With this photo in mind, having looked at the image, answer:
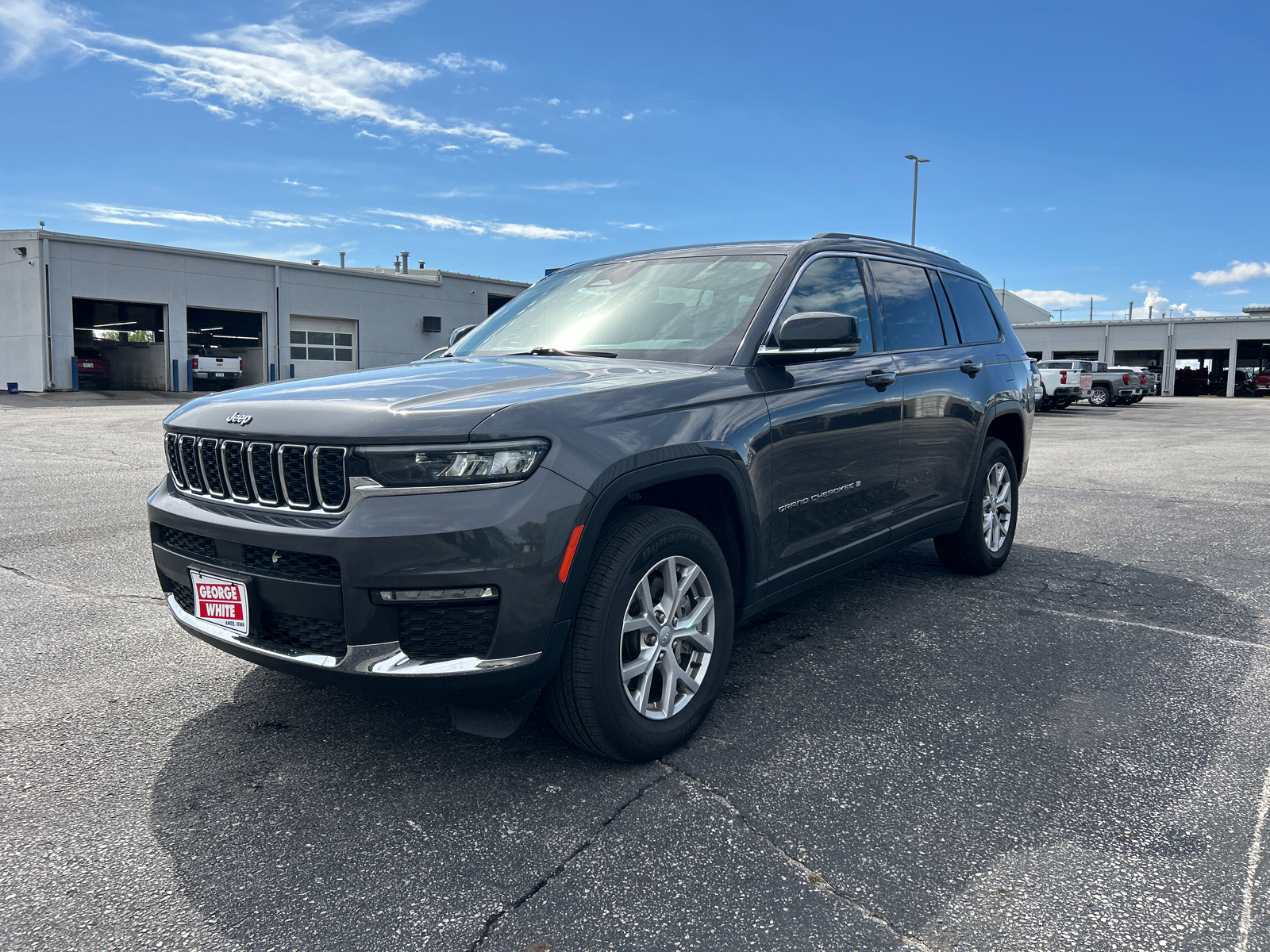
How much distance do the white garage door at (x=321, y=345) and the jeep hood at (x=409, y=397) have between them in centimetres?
3607

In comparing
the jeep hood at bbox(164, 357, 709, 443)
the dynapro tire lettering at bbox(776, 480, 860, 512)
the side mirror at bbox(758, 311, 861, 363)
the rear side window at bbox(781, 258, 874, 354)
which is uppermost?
the rear side window at bbox(781, 258, 874, 354)

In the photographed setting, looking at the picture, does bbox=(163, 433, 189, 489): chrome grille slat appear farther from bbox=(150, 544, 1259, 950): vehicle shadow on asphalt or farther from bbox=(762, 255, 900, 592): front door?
bbox=(762, 255, 900, 592): front door

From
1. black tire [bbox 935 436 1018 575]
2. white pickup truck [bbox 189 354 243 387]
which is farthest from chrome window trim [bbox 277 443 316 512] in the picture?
white pickup truck [bbox 189 354 243 387]

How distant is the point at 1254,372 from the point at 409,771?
60.8m

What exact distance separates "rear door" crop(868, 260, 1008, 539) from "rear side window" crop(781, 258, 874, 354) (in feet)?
0.62

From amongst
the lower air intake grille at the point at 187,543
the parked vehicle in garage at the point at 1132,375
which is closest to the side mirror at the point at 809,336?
the lower air intake grille at the point at 187,543

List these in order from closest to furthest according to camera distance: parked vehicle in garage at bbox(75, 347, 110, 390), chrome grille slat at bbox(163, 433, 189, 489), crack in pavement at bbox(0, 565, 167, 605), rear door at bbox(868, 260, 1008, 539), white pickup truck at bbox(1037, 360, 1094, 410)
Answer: chrome grille slat at bbox(163, 433, 189, 489) < rear door at bbox(868, 260, 1008, 539) < crack in pavement at bbox(0, 565, 167, 605) < white pickup truck at bbox(1037, 360, 1094, 410) < parked vehicle in garage at bbox(75, 347, 110, 390)

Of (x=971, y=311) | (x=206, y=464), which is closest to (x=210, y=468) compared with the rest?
(x=206, y=464)

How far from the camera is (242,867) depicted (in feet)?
7.70

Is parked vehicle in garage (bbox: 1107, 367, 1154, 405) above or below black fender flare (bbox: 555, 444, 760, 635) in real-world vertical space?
above

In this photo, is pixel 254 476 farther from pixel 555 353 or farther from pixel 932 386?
pixel 932 386

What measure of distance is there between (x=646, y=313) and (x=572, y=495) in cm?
148

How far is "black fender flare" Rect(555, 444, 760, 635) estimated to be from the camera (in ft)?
8.58

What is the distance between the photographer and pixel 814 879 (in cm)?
232
